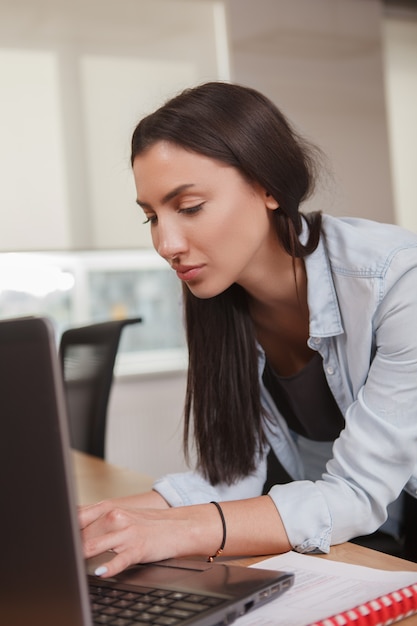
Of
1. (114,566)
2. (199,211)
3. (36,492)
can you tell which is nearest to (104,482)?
(199,211)

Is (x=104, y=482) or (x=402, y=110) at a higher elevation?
(x=402, y=110)

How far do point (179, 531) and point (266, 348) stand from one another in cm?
59

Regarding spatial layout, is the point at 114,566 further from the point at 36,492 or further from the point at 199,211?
the point at 199,211

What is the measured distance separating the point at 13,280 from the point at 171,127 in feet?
9.04

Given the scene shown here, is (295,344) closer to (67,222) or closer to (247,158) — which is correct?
(247,158)

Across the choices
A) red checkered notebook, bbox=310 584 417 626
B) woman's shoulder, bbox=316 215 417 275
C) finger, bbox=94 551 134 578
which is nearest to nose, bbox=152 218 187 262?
woman's shoulder, bbox=316 215 417 275

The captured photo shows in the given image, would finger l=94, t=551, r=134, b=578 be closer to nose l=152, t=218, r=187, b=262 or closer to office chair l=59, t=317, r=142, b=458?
nose l=152, t=218, r=187, b=262

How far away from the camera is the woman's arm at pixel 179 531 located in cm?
83

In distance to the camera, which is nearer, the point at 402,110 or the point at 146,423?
the point at 146,423

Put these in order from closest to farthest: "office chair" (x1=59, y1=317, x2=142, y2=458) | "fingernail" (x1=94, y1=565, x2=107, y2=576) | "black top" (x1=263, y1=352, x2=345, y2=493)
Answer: "fingernail" (x1=94, y1=565, x2=107, y2=576) < "black top" (x1=263, y1=352, x2=345, y2=493) < "office chair" (x1=59, y1=317, x2=142, y2=458)

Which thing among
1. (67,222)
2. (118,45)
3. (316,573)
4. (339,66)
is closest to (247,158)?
(316,573)

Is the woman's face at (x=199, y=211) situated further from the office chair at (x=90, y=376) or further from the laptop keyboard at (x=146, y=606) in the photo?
the office chair at (x=90, y=376)

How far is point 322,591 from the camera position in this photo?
2.45 feet

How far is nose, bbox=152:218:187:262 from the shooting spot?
3.76 ft
